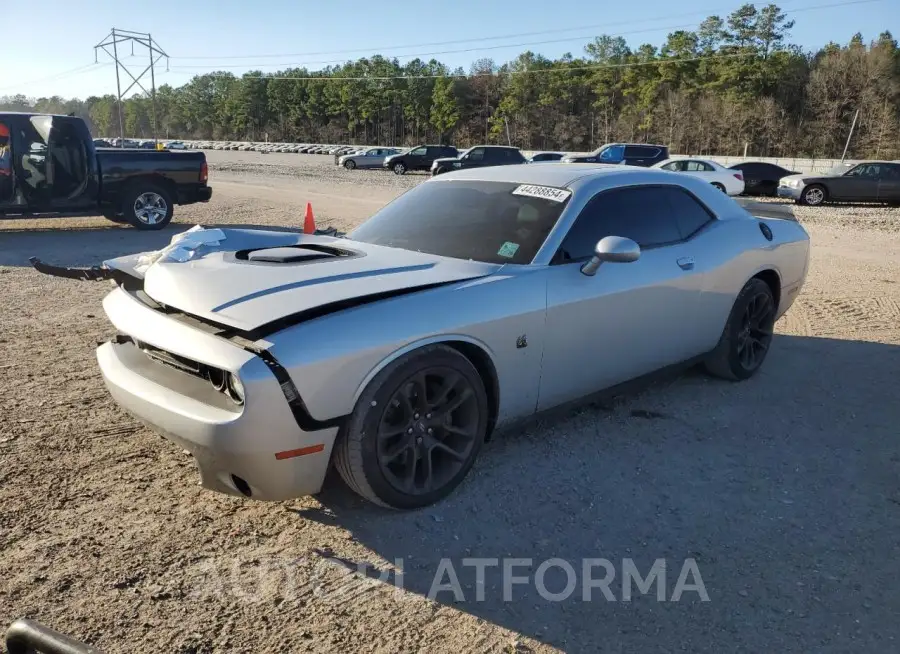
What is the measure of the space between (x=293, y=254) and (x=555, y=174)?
1.68m

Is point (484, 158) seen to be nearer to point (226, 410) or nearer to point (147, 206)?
point (147, 206)

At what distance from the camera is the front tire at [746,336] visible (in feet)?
16.4

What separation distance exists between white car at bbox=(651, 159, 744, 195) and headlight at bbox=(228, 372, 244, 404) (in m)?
21.6

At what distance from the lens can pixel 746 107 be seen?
6938 centimetres

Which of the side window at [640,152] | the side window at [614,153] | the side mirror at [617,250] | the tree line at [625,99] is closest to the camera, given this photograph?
the side mirror at [617,250]

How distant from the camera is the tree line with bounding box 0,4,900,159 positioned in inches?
2630

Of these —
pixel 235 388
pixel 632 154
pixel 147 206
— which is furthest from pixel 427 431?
pixel 632 154

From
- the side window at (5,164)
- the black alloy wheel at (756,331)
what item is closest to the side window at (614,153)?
the side window at (5,164)

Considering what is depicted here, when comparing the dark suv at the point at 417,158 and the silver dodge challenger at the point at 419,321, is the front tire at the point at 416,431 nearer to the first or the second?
the silver dodge challenger at the point at 419,321

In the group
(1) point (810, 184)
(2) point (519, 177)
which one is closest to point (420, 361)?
(2) point (519, 177)

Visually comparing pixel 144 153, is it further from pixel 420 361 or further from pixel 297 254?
pixel 420 361

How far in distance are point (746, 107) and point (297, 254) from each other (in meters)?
A: 74.8

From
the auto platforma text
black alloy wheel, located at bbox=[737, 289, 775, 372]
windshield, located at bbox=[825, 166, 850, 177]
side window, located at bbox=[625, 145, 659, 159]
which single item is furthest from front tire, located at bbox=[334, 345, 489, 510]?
side window, located at bbox=[625, 145, 659, 159]

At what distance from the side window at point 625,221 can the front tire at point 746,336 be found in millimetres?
832
